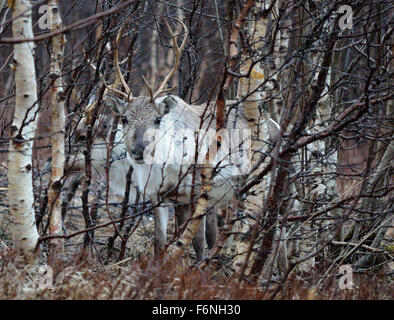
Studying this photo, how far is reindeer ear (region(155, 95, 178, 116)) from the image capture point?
5.86m

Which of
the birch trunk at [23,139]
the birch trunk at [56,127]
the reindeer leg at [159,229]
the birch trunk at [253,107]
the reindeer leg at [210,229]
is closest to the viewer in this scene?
the birch trunk at [23,139]

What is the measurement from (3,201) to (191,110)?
2792 millimetres

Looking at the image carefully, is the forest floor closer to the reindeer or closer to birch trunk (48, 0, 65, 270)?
birch trunk (48, 0, 65, 270)

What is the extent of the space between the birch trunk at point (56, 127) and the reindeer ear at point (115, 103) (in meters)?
1.56

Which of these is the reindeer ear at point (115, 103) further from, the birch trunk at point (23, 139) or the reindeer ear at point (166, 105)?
the birch trunk at point (23, 139)

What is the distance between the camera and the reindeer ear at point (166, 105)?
231 inches

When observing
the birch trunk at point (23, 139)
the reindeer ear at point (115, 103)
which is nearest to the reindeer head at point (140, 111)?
the reindeer ear at point (115, 103)

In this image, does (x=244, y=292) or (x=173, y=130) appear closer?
(x=244, y=292)

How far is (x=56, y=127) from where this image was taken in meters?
4.16

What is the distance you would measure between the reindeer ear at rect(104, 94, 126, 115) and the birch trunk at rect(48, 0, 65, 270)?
1.56 m

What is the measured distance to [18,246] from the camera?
392cm

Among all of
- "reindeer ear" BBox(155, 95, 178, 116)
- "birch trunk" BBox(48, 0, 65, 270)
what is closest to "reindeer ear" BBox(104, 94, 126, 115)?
"reindeer ear" BBox(155, 95, 178, 116)
